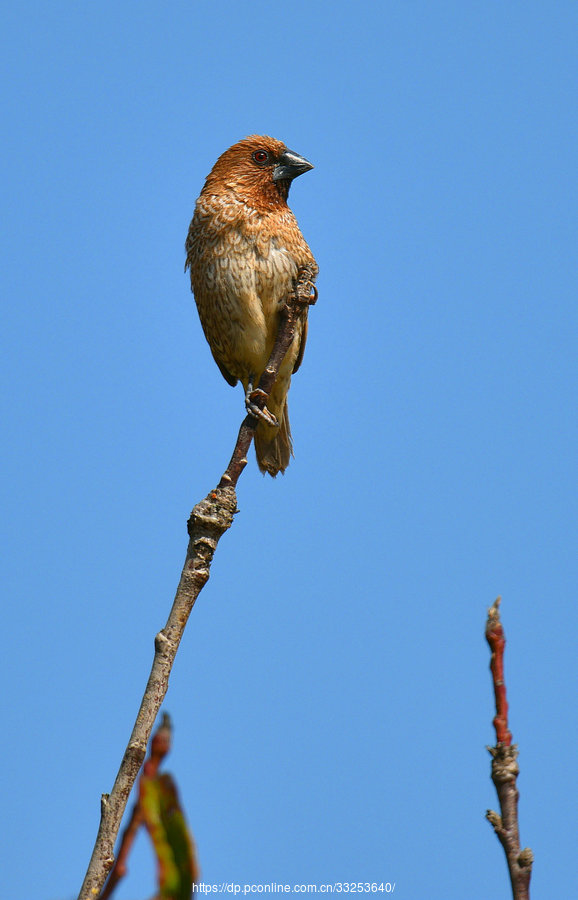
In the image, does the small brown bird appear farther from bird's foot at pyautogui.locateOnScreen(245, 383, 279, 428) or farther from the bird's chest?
bird's foot at pyautogui.locateOnScreen(245, 383, 279, 428)

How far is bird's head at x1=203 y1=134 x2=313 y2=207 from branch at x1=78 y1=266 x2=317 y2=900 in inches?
99.6

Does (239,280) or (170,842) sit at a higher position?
(239,280)

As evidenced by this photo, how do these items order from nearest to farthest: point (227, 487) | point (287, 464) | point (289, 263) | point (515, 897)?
point (515, 897)
point (227, 487)
point (289, 263)
point (287, 464)

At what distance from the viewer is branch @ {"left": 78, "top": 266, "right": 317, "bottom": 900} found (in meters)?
2.42

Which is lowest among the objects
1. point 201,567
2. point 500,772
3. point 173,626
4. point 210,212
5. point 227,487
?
point 500,772

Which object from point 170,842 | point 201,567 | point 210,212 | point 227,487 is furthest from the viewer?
point 210,212

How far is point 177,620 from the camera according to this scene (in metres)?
3.08

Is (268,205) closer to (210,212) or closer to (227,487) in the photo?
(210,212)

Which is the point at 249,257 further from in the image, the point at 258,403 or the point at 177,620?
the point at 177,620

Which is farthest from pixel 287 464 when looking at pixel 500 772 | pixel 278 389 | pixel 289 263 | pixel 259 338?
pixel 500 772

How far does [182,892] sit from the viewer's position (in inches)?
45.3

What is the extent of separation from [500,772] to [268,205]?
629cm

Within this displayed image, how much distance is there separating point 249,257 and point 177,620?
4252 millimetres

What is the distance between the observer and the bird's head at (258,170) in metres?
7.42
